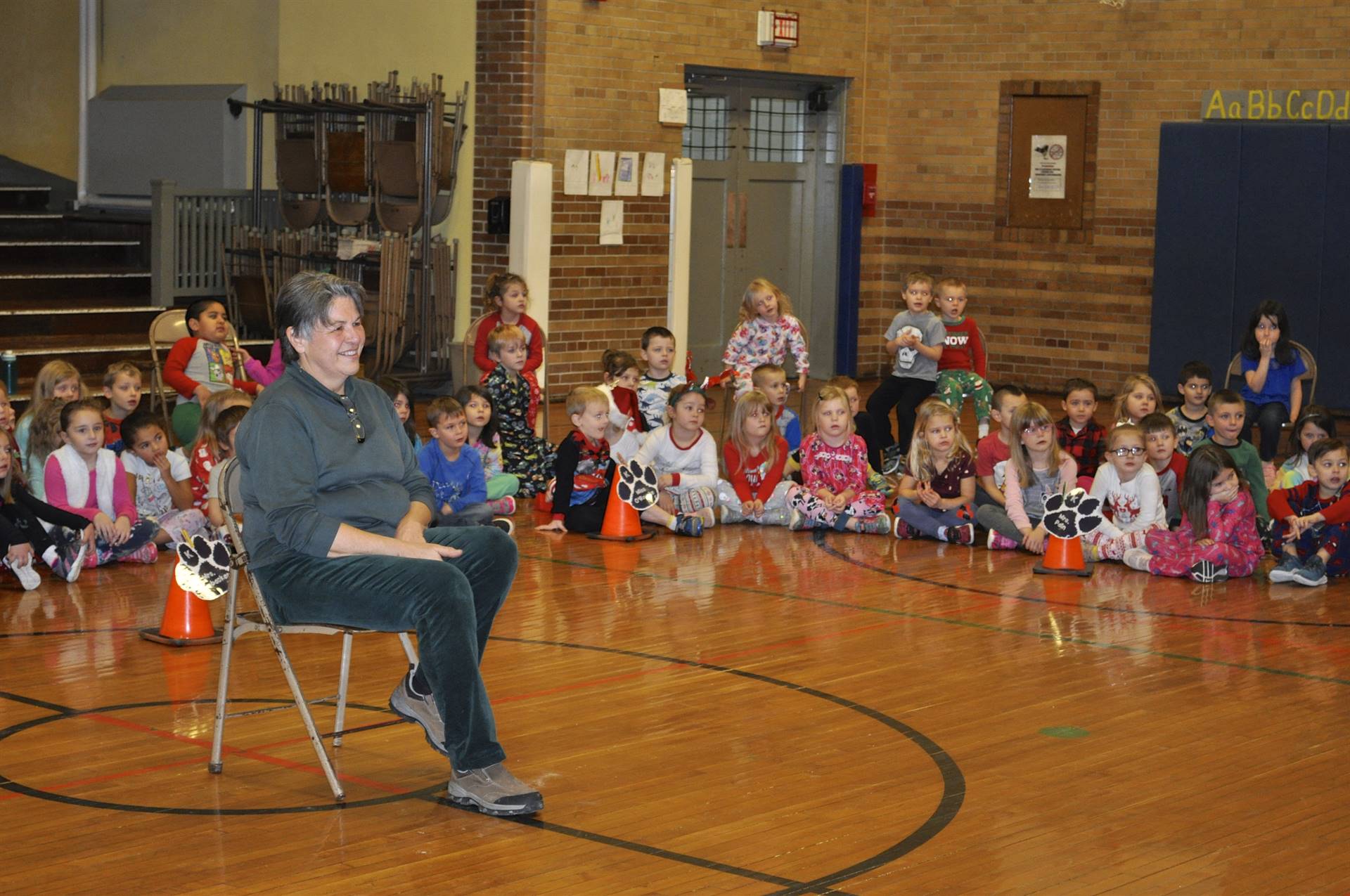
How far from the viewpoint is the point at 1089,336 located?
46.1ft

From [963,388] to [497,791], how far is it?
21.4 ft

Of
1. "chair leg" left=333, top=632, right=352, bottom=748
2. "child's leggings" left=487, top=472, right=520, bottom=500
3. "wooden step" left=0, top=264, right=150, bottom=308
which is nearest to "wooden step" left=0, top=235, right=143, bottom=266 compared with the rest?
"wooden step" left=0, top=264, right=150, bottom=308

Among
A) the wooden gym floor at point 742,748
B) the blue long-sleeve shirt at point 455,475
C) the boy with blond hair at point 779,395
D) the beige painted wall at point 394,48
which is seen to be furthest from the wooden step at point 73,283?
the wooden gym floor at point 742,748

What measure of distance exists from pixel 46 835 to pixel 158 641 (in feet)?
6.51

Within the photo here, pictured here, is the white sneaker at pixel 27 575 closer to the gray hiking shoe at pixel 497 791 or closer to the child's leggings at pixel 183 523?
the child's leggings at pixel 183 523

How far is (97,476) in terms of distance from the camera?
725 centimetres

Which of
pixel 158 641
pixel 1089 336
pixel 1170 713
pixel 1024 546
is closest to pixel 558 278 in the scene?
pixel 1089 336

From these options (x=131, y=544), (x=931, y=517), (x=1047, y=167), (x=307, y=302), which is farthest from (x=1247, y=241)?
(x=307, y=302)

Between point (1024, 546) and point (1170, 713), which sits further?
point (1024, 546)

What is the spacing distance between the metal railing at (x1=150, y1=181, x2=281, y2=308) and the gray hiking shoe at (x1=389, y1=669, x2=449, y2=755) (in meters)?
8.71

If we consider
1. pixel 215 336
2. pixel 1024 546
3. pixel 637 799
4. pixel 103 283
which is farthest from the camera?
pixel 103 283

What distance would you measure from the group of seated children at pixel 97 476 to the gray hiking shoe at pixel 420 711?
2578 mm

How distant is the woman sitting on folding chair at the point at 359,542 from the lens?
404 centimetres

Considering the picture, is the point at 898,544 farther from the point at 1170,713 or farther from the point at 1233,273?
the point at 1233,273
